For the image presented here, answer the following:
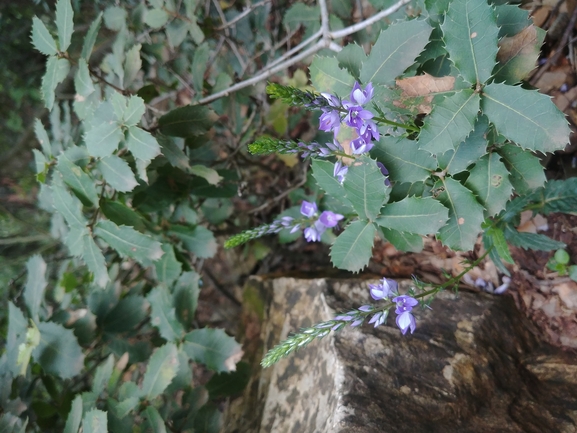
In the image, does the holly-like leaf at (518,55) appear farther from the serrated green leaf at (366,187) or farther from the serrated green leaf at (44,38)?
the serrated green leaf at (44,38)

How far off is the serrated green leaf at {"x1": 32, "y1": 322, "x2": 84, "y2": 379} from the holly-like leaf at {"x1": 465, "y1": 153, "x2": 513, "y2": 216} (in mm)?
1620

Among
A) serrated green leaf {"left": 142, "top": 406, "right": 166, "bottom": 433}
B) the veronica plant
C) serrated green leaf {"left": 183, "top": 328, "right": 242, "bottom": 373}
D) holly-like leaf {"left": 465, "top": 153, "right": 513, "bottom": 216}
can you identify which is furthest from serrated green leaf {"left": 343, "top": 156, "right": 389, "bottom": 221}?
serrated green leaf {"left": 142, "top": 406, "right": 166, "bottom": 433}

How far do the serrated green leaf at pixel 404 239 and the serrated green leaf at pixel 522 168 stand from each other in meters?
0.34

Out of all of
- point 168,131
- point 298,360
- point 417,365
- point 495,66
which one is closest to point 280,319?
point 298,360

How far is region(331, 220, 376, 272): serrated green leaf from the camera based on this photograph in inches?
53.4

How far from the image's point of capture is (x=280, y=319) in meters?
2.10

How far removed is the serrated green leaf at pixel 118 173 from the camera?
5.06 ft

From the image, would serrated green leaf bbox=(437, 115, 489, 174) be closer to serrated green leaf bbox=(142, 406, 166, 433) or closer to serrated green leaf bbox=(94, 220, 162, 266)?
serrated green leaf bbox=(94, 220, 162, 266)

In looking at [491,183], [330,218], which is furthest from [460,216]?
[330,218]

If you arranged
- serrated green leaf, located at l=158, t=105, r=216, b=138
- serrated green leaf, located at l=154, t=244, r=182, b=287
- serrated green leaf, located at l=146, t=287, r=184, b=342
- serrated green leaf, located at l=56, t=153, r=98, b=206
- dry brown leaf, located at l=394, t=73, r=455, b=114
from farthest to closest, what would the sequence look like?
serrated green leaf, located at l=154, t=244, r=182, b=287 → serrated green leaf, located at l=146, t=287, r=184, b=342 → serrated green leaf, located at l=158, t=105, r=216, b=138 → serrated green leaf, located at l=56, t=153, r=98, b=206 → dry brown leaf, located at l=394, t=73, r=455, b=114

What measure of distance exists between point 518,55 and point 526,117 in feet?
0.71

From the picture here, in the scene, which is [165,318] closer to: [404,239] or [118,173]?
[118,173]

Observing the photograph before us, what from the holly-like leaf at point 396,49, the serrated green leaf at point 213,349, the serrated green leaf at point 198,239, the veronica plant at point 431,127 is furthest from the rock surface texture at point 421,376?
the holly-like leaf at point 396,49

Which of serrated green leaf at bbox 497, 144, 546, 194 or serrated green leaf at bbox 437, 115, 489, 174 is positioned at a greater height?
serrated green leaf at bbox 437, 115, 489, 174
